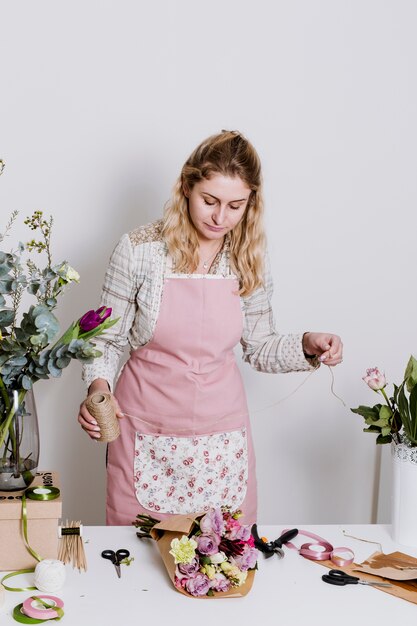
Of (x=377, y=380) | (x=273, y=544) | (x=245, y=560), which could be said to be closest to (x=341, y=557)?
(x=273, y=544)

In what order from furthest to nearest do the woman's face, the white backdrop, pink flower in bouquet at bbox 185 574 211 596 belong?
the white backdrop, the woman's face, pink flower in bouquet at bbox 185 574 211 596

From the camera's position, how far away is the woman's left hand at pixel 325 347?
2.13m

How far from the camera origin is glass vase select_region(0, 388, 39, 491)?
152 centimetres

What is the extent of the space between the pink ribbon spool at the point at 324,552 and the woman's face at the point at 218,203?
850 mm

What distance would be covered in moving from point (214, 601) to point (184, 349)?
0.91m

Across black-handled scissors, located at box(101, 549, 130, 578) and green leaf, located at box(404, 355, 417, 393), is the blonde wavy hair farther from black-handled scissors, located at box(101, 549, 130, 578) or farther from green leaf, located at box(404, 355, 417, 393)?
black-handled scissors, located at box(101, 549, 130, 578)

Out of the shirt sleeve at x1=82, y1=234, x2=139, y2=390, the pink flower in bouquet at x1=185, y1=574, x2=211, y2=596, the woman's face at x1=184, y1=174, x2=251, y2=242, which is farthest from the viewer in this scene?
the shirt sleeve at x1=82, y1=234, x2=139, y2=390

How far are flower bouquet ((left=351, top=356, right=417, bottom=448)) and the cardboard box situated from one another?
0.74m

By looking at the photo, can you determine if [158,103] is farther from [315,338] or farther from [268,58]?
[315,338]

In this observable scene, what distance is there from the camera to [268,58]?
2.91 metres

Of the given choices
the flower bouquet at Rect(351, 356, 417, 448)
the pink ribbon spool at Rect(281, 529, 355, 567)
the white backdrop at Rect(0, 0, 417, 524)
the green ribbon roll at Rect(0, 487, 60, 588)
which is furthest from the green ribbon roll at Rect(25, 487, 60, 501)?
the white backdrop at Rect(0, 0, 417, 524)

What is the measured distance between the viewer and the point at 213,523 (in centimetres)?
151

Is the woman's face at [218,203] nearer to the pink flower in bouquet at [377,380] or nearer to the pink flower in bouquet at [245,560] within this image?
the pink flower in bouquet at [377,380]

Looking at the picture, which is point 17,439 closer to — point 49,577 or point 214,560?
point 49,577
